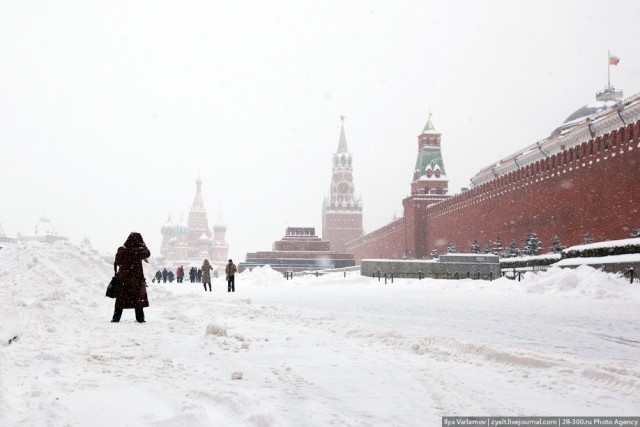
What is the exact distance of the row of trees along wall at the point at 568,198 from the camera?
24500 millimetres

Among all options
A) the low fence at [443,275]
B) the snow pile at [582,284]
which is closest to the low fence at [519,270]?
the low fence at [443,275]

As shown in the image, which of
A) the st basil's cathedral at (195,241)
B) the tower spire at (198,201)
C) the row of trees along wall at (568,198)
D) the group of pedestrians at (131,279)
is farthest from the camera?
the tower spire at (198,201)

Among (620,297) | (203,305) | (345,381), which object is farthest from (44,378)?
(620,297)

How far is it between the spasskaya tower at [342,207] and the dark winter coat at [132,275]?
267 feet

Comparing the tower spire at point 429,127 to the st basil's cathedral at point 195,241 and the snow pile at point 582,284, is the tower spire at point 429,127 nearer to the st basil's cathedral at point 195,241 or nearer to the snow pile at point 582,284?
the snow pile at point 582,284

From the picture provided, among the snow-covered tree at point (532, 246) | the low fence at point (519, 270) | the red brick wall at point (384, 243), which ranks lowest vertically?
the low fence at point (519, 270)

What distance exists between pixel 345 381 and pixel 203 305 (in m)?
6.96

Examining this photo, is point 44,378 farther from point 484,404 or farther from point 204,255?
point 204,255

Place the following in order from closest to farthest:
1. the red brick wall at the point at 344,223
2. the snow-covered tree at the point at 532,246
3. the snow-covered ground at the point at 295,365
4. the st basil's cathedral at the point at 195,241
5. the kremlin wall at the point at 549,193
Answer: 1. the snow-covered ground at the point at 295,365
2. the kremlin wall at the point at 549,193
3. the snow-covered tree at the point at 532,246
4. the red brick wall at the point at 344,223
5. the st basil's cathedral at the point at 195,241

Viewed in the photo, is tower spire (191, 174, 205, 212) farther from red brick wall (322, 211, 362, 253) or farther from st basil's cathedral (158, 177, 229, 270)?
red brick wall (322, 211, 362, 253)

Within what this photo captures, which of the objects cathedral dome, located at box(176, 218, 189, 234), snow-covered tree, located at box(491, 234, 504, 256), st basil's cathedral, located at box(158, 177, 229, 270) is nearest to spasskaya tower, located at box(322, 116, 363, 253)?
st basil's cathedral, located at box(158, 177, 229, 270)

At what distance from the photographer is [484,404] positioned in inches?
126

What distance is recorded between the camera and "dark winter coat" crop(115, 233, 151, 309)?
7629mm

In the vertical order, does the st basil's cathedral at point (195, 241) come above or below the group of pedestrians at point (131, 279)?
above
